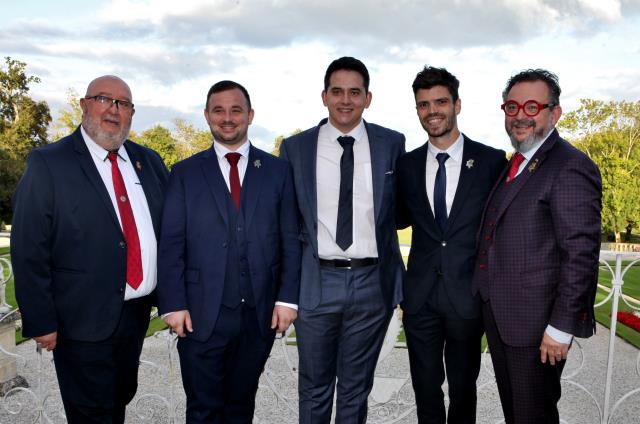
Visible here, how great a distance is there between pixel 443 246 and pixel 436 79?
1.24 metres

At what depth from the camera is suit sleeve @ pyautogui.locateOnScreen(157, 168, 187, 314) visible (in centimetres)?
348

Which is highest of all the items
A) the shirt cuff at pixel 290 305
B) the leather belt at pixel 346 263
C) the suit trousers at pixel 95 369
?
the leather belt at pixel 346 263

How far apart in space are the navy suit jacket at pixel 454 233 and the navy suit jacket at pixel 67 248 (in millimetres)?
2069

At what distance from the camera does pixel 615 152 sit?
40.2m

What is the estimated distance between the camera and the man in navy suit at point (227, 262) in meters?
3.52

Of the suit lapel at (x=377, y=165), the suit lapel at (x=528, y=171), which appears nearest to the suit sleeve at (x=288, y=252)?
the suit lapel at (x=377, y=165)

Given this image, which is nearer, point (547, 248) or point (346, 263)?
point (547, 248)

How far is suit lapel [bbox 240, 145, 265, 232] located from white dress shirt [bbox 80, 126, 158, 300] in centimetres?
70

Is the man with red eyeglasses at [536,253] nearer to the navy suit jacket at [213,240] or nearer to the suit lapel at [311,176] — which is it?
the suit lapel at [311,176]

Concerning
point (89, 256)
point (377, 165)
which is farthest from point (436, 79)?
point (89, 256)

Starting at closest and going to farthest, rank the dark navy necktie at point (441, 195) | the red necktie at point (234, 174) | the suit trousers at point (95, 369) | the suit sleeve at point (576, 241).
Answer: the suit sleeve at point (576, 241)
the suit trousers at point (95, 369)
the red necktie at point (234, 174)
the dark navy necktie at point (441, 195)

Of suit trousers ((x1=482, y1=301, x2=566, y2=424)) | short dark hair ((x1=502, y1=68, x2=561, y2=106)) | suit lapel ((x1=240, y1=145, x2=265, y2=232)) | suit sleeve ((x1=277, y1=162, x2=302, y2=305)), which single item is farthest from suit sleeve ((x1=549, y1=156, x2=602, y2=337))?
suit lapel ((x1=240, y1=145, x2=265, y2=232))

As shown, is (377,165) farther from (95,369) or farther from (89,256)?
(95,369)

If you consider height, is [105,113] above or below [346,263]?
above
